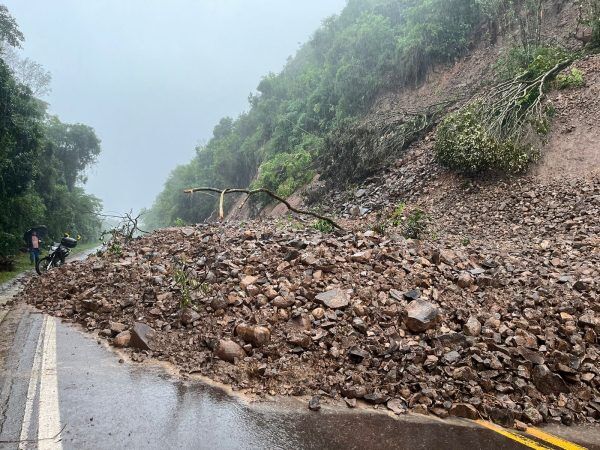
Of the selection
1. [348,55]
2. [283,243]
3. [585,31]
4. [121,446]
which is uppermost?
[348,55]

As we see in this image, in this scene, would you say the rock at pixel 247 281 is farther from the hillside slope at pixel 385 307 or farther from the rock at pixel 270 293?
the rock at pixel 270 293

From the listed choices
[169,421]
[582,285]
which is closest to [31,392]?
[169,421]

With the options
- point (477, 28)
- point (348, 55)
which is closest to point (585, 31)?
point (477, 28)

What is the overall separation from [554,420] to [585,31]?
1517cm

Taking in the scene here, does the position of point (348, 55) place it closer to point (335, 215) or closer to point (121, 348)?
point (335, 215)

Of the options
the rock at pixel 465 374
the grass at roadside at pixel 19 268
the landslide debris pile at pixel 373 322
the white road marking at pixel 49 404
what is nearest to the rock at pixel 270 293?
the landslide debris pile at pixel 373 322

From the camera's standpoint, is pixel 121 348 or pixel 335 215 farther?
pixel 335 215

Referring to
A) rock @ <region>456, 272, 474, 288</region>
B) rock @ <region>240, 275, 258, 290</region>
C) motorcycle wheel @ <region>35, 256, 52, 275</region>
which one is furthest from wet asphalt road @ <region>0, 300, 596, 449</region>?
motorcycle wheel @ <region>35, 256, 52, 275</region>

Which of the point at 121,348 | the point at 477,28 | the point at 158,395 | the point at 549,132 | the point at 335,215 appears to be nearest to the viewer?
the point at 158,395

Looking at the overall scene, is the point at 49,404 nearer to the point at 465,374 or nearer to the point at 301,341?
the point at 301,341

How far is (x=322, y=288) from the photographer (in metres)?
5.48

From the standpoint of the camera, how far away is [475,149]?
1094 centimetres

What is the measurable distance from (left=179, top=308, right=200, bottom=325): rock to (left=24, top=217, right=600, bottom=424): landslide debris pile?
0.06 feet

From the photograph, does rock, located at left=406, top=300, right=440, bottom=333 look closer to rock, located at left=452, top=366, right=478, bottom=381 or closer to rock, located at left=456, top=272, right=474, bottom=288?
rock, located at left=452, top=366, right=478, bottom=381
